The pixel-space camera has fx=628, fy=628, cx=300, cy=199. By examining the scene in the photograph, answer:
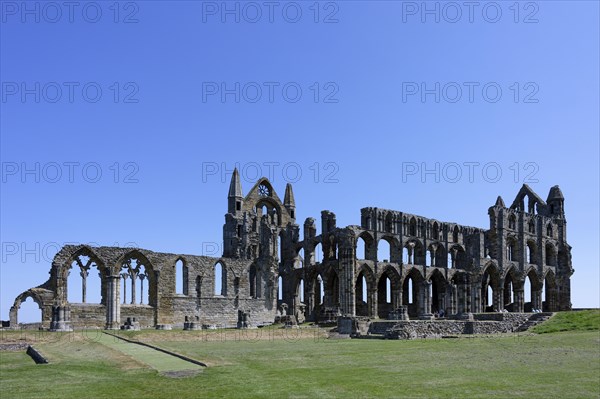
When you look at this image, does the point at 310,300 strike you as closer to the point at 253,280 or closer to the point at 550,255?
the point at 253,280

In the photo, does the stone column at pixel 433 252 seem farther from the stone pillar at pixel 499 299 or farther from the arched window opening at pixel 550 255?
the arched window opening at pixel 550 255

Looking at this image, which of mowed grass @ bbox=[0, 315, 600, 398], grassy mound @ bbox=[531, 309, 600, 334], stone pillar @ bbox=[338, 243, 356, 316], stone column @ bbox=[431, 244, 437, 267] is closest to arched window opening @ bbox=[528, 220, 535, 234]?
stone column @ bbox=[431, 244, 437, 267]

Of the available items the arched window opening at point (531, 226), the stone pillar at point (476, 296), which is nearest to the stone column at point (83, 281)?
the stone pillar at point (476, 296)

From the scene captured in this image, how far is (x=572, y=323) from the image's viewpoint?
35.8 m

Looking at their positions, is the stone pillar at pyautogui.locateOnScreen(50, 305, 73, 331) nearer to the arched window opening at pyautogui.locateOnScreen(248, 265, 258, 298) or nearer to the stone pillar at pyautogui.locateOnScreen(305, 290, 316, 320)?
the arched window opening at pyautogui.locateOnScreen(248, 265, 258, 298)

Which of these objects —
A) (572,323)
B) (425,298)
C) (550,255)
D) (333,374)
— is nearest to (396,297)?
(425,298)

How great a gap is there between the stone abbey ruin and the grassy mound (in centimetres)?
450

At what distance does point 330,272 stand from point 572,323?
2352cm

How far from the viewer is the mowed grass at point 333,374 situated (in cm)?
1293

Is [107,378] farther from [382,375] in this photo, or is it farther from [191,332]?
[191,332]

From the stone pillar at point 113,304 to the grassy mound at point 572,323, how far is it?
26.9m

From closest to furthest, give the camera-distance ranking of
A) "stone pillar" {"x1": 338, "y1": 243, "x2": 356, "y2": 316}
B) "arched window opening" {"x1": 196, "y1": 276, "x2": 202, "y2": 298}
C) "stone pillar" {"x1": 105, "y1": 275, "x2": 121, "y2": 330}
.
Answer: "stone pillar" {"x1": 105, "y1": 275, "x2": 121, "y2": 330} → "arched window opening" {"x1": 196, "y1": 276, "x2": 202, "y2": 298} → "stone pillar" {"x1": 338, "y1": 243, "x2": 356, "y2": 316}

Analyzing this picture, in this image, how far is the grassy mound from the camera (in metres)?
33.8

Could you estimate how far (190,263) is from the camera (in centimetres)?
4947
